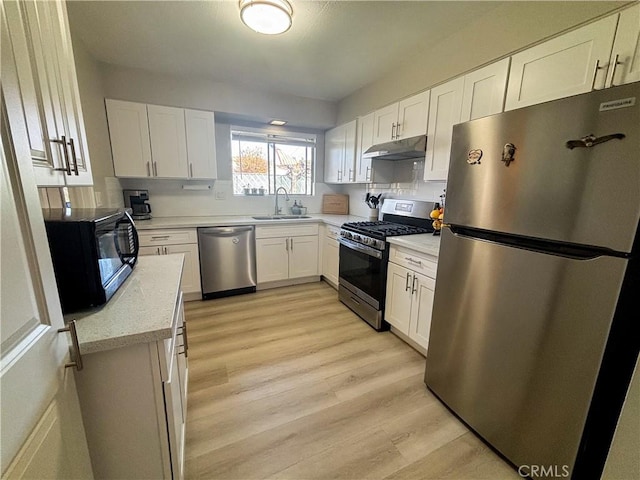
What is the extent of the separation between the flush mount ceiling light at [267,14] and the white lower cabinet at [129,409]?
1.84m

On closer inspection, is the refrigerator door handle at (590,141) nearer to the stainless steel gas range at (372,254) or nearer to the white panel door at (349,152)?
the stainless steel gas range at (372,254)

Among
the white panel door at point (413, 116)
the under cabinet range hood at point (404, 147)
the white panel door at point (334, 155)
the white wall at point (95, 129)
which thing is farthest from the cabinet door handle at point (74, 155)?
the white panel door at point (334, 155)

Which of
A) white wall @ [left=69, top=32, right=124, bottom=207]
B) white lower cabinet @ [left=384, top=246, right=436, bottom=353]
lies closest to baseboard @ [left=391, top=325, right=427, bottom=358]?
white lower cabinet @ [left=384, top=246, right=436, bottom=353]

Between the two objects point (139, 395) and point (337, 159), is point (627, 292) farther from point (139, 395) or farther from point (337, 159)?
point (337, 159)

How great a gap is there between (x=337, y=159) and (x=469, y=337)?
283cm

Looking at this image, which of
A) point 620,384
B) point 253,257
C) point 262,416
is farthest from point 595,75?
point 253,257

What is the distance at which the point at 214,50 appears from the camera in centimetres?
229

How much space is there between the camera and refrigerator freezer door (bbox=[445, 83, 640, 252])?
0.89 meters

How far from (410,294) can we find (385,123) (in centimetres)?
177

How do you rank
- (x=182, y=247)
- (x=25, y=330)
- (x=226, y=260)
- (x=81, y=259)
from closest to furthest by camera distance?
(x=25, y=330) → (x=81, y=259) → (x=182, y=247) → (x=226, y=260)

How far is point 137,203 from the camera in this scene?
295 cm

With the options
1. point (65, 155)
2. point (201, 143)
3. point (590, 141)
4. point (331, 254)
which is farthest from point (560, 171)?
point (201, 143)

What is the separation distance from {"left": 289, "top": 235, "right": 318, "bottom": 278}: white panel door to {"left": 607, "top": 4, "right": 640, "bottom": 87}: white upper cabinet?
9.19 ft

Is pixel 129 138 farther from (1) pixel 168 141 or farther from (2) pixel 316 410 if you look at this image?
(2) pixel 316 410
